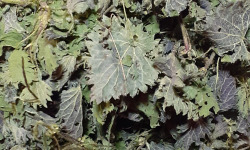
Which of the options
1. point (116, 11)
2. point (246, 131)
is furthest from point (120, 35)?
point (246, 131)

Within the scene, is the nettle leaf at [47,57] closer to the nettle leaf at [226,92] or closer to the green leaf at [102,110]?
the green leaf at [102,110]

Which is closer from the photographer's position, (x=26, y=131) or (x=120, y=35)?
(x=120, y=35)

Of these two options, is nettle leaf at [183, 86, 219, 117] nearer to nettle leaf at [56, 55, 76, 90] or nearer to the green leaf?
the green leaf

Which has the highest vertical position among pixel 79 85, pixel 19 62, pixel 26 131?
pixel 19 62

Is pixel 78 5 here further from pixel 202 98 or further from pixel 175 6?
pixel 202 98

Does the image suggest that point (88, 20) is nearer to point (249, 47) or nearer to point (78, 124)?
point (78, 124)

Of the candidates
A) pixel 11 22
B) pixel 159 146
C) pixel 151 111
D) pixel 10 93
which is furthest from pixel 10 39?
pixel 159 146

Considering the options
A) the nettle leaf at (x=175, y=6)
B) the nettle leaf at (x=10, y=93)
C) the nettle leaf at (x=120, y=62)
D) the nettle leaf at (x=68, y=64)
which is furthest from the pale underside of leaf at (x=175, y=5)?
the nettle leaf at (x=10, y=93)
